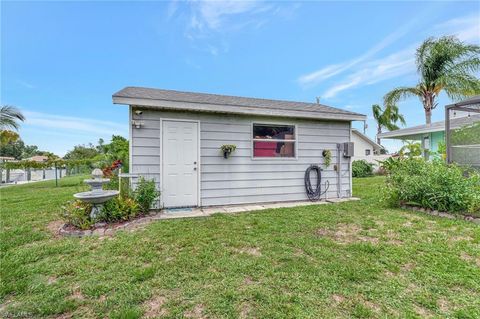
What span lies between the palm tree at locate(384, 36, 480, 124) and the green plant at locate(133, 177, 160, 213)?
15368 millimetres

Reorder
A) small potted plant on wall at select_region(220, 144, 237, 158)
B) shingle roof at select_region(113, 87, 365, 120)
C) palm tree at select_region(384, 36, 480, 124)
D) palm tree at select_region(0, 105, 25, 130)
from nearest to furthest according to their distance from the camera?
shingle roof at select_region(113, 87, 365, 120) → small potted plant on wall at select_region(220, 144, 237, 158) → palm tree at select_region(0, 105, 25, 130) → palm tree at select_region(384, 36, 480, 124)

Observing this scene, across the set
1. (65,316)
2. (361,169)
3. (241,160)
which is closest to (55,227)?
(65,316)

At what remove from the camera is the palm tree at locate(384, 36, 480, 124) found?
1289 centimetres

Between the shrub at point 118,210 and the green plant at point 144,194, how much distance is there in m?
0.18

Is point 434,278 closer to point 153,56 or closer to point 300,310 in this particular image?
point 300,310

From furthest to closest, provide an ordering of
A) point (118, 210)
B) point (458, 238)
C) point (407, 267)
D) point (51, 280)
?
point (118, 210) → point (458, 238) → point (407, 267) → point (51, 280)

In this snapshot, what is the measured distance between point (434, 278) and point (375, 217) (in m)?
2.19

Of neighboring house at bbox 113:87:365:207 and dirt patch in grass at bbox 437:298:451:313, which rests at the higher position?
neighboring house at bbox 113:87:365:207

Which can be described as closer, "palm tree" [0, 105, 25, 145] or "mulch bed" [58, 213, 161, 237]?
"mulch bed" [58, 213, 161, 237]

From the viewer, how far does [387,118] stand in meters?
22.4

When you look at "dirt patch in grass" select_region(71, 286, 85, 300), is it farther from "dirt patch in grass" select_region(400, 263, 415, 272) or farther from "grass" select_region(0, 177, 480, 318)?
"dirt patch in grass" select_region(400, 263, 415, 272)

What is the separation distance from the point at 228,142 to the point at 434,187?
167 inches

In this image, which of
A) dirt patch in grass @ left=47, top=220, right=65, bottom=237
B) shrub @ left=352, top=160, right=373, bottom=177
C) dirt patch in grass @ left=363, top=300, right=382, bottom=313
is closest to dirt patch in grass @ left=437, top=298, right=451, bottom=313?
dirt patch in grass @ left=363, top=300, right=382, bottom=313

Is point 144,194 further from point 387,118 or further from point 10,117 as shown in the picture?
point 387,118
